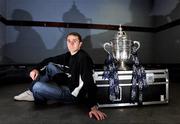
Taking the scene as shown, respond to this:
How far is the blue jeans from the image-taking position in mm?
2223

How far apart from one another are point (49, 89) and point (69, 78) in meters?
0.22

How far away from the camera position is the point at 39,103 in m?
2.41

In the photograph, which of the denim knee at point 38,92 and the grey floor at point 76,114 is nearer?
the grey floor at point 76,114

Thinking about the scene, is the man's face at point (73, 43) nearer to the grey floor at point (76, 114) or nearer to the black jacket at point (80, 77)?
the black jacket at point (80, 77)

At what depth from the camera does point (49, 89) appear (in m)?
2.23

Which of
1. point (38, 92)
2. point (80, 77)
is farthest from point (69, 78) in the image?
point (38, 92)

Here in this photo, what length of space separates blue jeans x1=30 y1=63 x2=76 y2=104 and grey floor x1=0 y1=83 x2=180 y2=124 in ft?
0.31

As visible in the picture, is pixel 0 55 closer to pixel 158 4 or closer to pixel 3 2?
pixel 3 2

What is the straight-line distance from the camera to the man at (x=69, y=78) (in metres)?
2.03

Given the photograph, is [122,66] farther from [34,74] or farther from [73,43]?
[34,74]

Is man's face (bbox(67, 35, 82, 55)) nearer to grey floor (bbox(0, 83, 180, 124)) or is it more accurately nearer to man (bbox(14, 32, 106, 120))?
man (bbox(14, 32, 106, 120))

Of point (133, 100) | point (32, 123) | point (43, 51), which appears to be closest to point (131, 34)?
point (43, 51)

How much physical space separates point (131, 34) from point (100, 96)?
11.1 ft

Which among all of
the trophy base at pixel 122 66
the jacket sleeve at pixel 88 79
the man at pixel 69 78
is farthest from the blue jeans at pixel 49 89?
the trophy base at pixel 122 66
